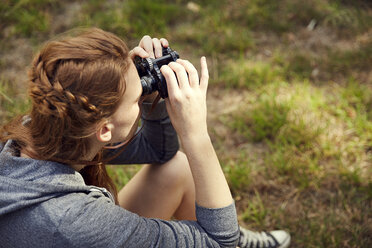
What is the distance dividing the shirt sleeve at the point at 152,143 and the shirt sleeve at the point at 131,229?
576 mm

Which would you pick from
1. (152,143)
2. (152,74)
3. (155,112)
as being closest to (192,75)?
(152,74)

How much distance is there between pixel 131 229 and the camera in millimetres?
1320

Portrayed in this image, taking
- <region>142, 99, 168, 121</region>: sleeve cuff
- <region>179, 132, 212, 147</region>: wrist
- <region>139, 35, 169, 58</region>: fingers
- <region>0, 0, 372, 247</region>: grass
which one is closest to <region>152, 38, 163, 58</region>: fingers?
<region>139, 35, 169, 58</region>: fingers

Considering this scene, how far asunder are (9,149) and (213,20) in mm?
2672

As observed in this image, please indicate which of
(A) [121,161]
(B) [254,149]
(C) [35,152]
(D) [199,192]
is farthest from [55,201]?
(B) [254,149]

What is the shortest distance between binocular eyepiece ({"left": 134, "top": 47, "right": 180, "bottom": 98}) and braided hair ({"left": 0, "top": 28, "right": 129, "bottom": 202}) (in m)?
0.15

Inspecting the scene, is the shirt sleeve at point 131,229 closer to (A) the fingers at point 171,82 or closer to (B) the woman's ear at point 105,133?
Result: (B) the woman's ear at point 105,133

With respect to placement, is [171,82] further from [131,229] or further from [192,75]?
[131,229]

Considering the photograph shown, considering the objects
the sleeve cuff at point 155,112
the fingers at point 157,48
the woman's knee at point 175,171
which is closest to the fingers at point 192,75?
the fingers at point 157,48

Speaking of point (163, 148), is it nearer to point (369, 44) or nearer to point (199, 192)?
point (199, 192)

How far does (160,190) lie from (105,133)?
71 cm

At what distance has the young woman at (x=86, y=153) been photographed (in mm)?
1226

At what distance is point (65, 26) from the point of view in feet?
12.4

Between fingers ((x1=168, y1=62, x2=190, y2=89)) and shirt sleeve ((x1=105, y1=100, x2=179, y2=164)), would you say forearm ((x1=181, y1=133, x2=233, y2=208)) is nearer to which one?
fingers ((x1=168, y1=62, x2=190, y2=89))
